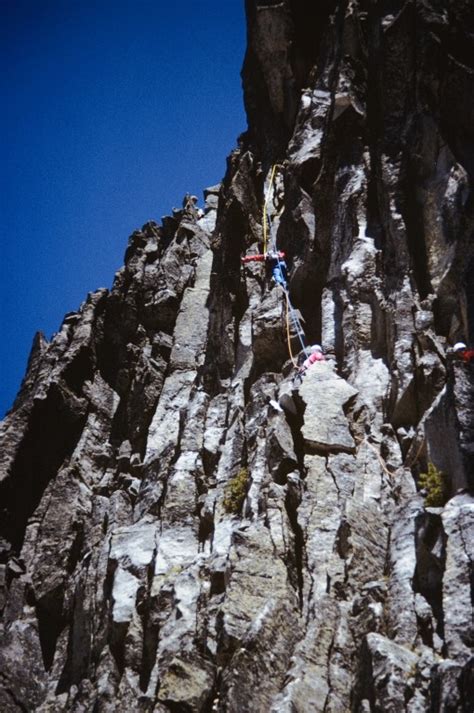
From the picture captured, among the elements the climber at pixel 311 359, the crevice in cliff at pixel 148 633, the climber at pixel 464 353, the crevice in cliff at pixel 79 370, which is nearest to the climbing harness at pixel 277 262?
the climber at pixel 311 359

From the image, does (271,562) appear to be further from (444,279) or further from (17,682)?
(17,682)

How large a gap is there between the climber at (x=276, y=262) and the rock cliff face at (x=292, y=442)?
1.61 ft

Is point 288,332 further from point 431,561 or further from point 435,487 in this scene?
point 431,561

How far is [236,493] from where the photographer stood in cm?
1972

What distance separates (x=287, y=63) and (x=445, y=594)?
2739cm

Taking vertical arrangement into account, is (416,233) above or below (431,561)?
above

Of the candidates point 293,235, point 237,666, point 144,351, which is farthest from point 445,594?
point 144,351

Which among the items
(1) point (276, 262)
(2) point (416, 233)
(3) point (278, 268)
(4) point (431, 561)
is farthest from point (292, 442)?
(1) point (276, 262)

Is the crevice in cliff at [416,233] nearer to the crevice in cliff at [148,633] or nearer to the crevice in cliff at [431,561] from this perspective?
the crevice in cliff at [431,561]

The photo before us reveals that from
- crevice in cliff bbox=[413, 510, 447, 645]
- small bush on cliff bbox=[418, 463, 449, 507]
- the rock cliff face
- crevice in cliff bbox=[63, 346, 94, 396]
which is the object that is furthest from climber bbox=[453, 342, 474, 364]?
crevice in cliff bbox=[63, 346, 94, 396]

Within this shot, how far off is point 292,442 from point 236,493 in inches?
101

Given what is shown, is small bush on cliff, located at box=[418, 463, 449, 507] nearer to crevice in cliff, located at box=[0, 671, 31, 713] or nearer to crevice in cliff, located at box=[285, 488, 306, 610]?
crevice in cliff, located at box=[285, 488, 306, 610]

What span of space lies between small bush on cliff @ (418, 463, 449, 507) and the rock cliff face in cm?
6

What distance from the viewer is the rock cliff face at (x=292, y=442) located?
44.0 feet
